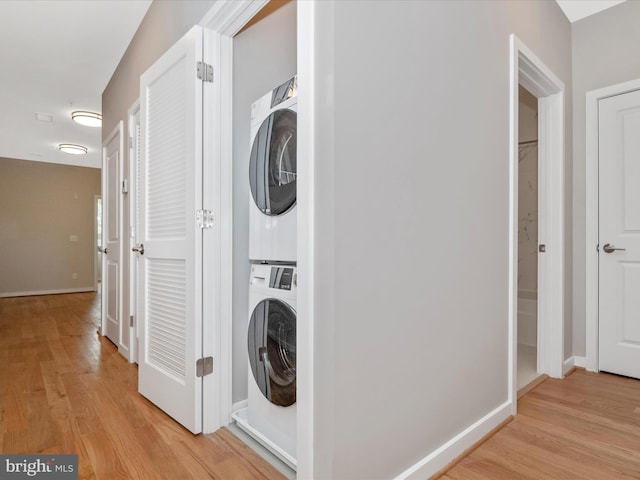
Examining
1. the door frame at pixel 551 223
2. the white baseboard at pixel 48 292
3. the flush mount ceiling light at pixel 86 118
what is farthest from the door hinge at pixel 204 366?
the white baseboard at pixel 48 292

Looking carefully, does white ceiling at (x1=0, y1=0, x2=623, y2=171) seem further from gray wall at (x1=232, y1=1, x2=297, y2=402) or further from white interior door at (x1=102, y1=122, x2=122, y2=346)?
gray wall at (x1=232, y1=1, x2=297, y2=402)

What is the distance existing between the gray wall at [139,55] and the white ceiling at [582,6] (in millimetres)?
2458

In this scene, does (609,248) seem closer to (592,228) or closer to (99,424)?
(592,228)

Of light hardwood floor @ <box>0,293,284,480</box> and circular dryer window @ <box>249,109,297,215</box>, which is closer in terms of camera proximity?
light hardwood floor @ <box>0,293,284,480</box>

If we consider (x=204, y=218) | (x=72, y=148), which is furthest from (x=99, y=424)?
(x=72, y=148)

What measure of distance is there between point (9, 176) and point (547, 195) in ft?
27.5

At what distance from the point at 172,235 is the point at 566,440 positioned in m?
2.20

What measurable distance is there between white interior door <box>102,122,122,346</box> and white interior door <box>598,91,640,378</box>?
3.82 meters

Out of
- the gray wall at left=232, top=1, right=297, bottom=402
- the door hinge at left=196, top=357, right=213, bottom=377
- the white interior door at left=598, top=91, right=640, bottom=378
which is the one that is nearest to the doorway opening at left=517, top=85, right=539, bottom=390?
the white interior door at left=598, top=91, right=640, bottom=378

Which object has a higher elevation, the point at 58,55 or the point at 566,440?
the point at 58,55

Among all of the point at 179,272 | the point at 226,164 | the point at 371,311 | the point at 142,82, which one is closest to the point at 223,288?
the point at 179,272

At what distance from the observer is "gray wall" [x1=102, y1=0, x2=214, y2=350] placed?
210 cm

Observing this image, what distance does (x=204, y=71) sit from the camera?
5.96 feet

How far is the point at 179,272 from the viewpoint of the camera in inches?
75.4
